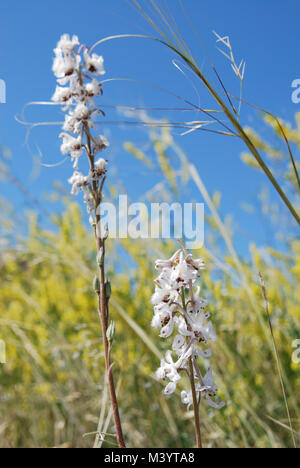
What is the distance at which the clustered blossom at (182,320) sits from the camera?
40cm

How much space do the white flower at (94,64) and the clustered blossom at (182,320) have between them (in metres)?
0.21

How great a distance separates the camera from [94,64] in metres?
0.45

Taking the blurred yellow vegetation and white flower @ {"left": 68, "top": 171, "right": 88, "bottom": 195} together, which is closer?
white flower @ {"left": 68, "top": 171, "right": 88, "bottom": 195}

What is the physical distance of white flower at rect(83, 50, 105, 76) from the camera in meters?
0.45

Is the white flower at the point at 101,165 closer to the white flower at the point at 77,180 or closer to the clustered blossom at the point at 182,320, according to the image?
the white flower at the point at 77,180

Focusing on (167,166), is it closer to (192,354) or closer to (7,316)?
(192,354)

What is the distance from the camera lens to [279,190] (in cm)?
39

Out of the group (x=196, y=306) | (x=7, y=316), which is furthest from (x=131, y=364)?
(x=196, y=306)

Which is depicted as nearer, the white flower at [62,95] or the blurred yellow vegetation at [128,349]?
the white flower at [62,95]

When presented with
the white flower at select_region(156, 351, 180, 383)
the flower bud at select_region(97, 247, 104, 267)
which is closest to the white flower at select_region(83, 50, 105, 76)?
the flower bud at select_region(97, 247, 104, 267)

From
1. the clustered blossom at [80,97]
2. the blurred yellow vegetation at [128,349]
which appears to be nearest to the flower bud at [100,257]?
the clustered blossom at [80,97]

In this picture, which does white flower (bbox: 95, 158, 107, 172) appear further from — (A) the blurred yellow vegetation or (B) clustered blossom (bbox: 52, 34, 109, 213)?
(A) the blurred yellow vegetation

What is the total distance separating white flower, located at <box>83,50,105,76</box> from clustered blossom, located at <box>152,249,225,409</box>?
0.21 metres

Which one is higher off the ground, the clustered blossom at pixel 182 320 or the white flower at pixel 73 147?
the white flower at pixel 73 147
